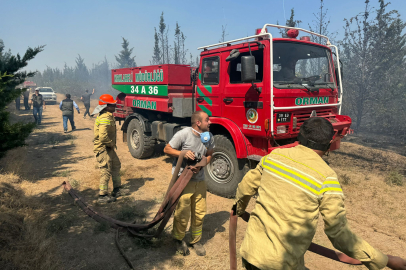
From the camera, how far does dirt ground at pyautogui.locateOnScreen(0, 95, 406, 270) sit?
3.18 metres

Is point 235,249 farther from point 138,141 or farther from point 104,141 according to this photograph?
point 138,141

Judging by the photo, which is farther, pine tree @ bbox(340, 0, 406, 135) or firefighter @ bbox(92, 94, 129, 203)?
pine tree @ bbox(340, 0, 406, 135)

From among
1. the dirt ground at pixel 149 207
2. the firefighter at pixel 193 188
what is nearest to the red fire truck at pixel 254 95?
the dirt ground at pixel 149 207

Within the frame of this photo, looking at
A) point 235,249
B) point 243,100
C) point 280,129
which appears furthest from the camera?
point 243,100

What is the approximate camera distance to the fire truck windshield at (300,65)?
4.39 metres

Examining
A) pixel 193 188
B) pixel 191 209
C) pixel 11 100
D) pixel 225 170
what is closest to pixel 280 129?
pixel 225 170

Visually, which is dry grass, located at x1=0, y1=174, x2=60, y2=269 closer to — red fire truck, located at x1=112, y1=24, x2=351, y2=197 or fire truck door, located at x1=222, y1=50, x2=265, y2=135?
red fire truck, located at x1=112, y1=24, x2=351, y2=197

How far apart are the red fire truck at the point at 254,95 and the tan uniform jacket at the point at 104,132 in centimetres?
166

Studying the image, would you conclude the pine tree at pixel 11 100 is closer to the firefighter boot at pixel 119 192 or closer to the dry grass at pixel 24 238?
the dry grass at pixel 24 238

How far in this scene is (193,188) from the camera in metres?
3.18

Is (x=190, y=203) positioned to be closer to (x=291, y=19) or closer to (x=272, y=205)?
(x=272, y=205)

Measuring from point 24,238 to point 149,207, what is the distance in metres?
1.94

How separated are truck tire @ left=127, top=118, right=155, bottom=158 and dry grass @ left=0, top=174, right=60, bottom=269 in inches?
131

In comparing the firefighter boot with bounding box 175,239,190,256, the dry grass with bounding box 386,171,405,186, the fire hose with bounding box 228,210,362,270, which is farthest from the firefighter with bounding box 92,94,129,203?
the dry grass with bounding box 386,171,405,186
